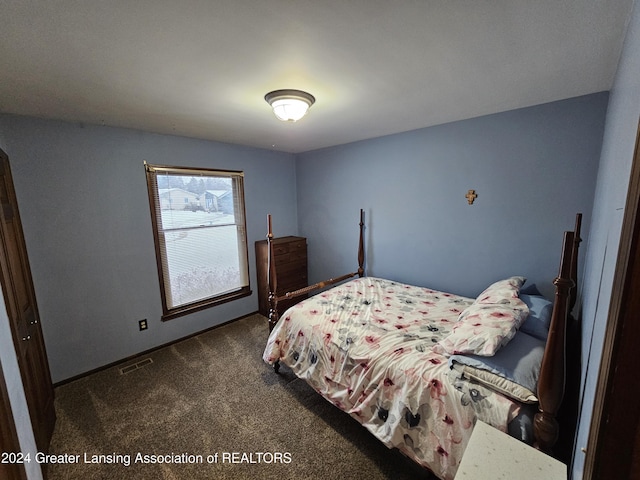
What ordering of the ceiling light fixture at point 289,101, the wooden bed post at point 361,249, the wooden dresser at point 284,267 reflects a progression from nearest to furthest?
1. the ceiling light fixture at point 289,101
2. the wooden bed post at point 361,249
3. the wooden dresser at point 284,267

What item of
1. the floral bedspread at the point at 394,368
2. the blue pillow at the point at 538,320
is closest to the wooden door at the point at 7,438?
the floral bedspread at the point at 394,368

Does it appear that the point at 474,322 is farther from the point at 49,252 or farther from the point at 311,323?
the point at 49,252

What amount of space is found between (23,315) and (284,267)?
8.16 ft

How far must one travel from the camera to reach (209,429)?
1914 mm

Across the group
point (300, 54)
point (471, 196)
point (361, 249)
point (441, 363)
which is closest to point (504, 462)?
point (441, 363)

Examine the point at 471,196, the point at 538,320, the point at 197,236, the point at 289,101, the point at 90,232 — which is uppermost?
the point at 289,101

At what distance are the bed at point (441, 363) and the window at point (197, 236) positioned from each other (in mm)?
1458

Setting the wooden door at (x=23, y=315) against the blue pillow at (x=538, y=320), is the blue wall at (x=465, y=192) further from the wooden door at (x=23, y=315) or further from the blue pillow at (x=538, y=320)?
the wooden door at (x=23, y=315)

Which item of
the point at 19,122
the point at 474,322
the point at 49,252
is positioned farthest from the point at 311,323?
the point at 19,122

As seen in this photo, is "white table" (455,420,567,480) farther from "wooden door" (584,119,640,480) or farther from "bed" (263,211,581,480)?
"wooden door" (584,119,640,480)

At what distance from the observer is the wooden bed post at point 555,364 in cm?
103

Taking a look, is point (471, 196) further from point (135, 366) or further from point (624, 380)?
point (135, 366)

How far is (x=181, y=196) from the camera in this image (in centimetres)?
302

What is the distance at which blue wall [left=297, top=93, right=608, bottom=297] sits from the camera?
205 centimetres
